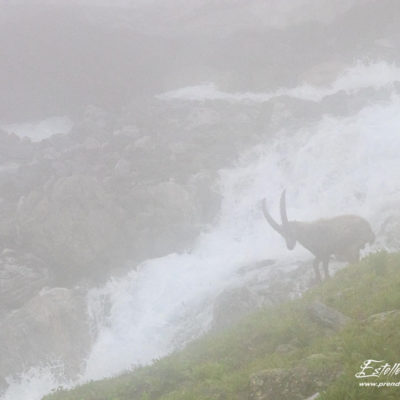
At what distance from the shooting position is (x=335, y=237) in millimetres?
15188

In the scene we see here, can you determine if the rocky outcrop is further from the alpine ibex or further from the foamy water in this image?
the foamy water

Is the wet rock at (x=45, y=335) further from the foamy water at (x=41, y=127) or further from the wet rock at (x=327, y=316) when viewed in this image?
the foamy water at (x=41, y=127)

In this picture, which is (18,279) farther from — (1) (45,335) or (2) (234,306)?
(2) (234,306)

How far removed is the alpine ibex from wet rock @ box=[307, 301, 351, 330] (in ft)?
19.4

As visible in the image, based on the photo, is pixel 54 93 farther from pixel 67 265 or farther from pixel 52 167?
pixel 67 265

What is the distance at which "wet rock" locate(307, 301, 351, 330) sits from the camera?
8.04 meters

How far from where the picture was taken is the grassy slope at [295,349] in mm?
6160

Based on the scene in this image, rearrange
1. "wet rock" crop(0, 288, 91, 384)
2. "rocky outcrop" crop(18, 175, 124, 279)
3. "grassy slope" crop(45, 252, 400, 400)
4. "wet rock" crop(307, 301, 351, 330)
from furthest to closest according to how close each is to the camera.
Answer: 1. "rocky outcrop" crop(18, 175, 124, 279)
2. "wet rock" crop(0, 288, 91, 384)
3. "wet rock" crop(307, 301, 351, 330)
4. "grassy slope" crop(45, 252, 400, 400)

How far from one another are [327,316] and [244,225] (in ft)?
60.4

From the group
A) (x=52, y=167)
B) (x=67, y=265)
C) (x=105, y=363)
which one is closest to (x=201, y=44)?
(x=52, y=167)

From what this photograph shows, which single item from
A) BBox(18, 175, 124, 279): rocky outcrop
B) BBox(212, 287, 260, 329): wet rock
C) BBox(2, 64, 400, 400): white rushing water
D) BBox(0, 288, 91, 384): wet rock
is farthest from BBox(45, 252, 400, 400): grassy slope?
BBox(18, 175, 124, 279): rocky outcrop

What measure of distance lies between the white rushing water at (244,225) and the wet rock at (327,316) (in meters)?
10.1

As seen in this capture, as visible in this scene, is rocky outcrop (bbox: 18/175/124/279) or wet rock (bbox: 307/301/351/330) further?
rocky outcrop (bbox: 18/175/124/279)

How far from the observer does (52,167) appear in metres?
31.6
